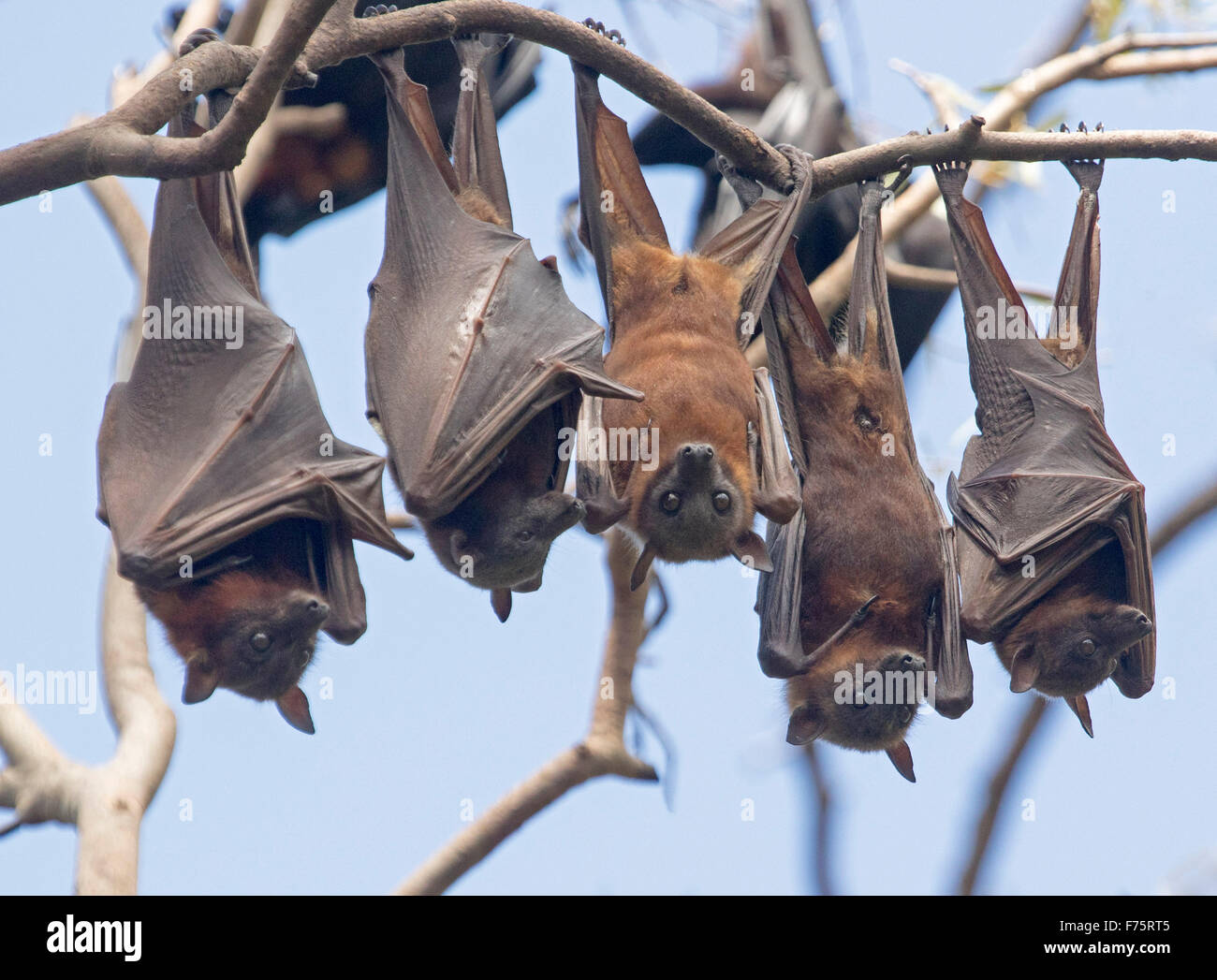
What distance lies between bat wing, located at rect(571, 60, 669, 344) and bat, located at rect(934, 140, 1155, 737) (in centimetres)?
131

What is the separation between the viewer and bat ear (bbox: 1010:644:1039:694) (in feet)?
18.9

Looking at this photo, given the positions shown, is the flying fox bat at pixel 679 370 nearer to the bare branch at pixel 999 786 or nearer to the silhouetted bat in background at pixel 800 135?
the silhouetted bat in background at pixel 800 135

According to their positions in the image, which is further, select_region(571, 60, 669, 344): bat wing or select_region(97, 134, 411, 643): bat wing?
select_region(571, 60, 669, 344): bat wing

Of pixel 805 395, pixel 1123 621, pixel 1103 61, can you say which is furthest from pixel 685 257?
pixel 1103 61

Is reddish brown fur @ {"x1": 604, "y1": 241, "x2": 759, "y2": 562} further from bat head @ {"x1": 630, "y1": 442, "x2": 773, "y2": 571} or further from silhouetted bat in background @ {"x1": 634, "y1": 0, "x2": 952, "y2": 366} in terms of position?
silhouetted bat in background @ {"x1": 634, "y1": 0, "x2": 952, "y2": 366}

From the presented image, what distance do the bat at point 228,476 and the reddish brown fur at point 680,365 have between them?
1.13 meters

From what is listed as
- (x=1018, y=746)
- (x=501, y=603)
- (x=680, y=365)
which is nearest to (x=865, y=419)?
(x=680, y=365)

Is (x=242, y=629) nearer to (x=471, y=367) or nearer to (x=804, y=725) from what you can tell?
(x=471, y=367)

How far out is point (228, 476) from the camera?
456 cm

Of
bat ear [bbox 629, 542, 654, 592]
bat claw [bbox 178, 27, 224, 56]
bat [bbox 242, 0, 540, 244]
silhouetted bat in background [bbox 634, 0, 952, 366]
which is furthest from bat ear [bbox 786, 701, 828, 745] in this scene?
bat [bbox 242, 0, 540, 244]

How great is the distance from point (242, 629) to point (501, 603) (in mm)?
958

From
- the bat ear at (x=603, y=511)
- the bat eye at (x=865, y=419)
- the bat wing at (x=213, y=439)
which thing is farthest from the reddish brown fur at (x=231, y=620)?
the bat eye at (x=865, y=419)

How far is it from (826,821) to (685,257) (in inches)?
187
